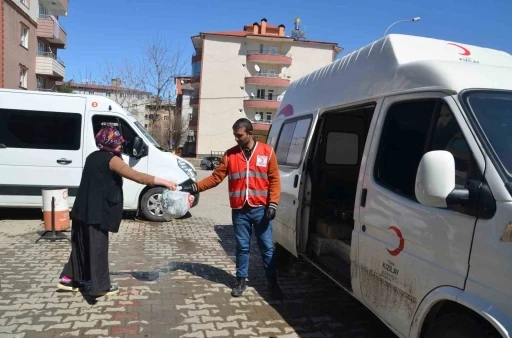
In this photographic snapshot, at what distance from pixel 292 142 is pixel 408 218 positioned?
279 cm

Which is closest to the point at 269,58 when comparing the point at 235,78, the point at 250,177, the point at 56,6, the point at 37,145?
the point at 235,78

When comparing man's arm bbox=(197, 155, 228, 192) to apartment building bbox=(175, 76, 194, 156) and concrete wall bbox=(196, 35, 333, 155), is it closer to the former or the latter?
apartment building bbox=(175, 76, 194, 156)

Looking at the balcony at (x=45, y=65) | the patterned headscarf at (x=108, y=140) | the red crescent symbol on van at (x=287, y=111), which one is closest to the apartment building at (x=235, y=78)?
the balcony at (x=45, y=65)

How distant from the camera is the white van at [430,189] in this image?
226 cm

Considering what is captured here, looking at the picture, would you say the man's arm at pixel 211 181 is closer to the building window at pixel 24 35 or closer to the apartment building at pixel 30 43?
the apartment building at pixel 30 43

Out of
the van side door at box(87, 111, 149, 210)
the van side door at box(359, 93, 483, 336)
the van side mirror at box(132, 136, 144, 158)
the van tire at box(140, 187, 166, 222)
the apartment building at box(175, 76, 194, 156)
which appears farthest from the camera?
the apartment building at box(175, 76, 194, 156)

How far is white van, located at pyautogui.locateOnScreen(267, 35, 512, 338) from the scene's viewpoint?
89.0 inches

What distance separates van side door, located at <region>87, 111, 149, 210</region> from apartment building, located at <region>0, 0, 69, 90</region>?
64.9ft

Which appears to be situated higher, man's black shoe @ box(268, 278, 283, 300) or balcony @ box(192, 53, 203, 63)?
balcony @ box(192, 53, 203, 63)

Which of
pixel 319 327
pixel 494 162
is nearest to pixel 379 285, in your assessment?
pixel 319 327

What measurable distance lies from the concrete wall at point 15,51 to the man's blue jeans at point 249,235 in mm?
25534

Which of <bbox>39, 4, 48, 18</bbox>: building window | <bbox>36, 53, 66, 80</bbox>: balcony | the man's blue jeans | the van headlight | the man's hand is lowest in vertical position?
the man's blue jeans

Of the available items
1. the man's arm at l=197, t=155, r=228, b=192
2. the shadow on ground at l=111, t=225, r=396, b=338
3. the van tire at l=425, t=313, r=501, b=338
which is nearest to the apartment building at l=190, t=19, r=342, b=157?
the shadow on ground at l=111, t=225, r=396, b=338

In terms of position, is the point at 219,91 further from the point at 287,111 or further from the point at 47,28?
the point at 287,111
